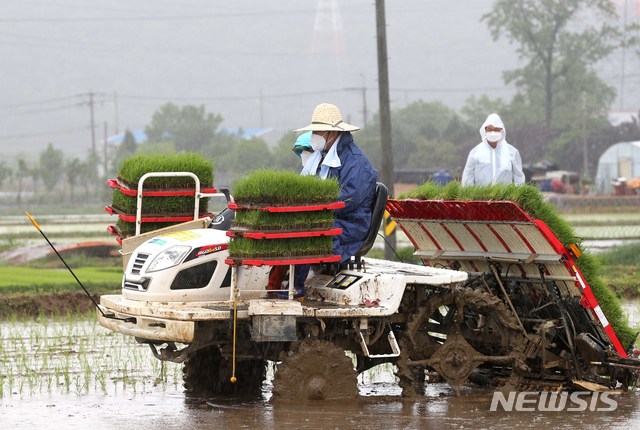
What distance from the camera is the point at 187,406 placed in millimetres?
9398

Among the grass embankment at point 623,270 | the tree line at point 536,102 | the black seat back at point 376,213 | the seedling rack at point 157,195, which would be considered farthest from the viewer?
the tree line at point 536,102

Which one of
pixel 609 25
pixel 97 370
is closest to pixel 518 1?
pixel 609 25

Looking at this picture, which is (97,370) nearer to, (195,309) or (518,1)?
(195,309)

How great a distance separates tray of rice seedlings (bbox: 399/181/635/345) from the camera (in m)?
9.34

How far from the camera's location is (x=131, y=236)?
10.2 meters

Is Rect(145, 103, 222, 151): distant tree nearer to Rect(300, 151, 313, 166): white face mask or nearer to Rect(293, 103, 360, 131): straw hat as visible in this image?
Rect(300, 151, 313, 166): white face mask

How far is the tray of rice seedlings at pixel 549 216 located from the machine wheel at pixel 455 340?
2.39ft

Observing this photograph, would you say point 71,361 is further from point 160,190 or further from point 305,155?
point 305,155

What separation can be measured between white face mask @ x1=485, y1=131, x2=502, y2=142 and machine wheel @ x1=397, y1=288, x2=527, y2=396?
86.8 inches

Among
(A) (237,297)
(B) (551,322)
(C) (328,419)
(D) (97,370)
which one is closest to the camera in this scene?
(C) (328,419)

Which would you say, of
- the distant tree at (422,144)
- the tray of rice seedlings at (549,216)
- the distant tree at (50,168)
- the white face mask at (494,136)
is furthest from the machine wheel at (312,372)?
the distant tree at (50,168)

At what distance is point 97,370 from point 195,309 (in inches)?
109

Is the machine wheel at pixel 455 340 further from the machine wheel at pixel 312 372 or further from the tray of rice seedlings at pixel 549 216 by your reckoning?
the tray of rice seedlings at pixel 549 216

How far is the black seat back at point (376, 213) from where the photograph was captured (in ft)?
31.2
